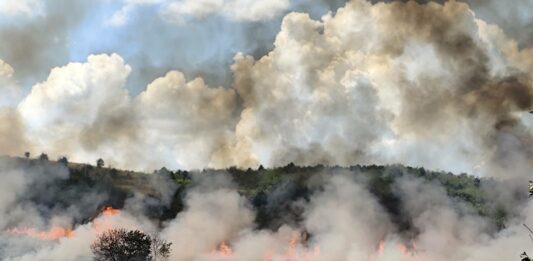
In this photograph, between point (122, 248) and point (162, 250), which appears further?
point (162, 250)

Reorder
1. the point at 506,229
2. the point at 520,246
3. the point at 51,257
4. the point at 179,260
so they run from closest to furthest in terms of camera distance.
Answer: the point at 520,246, the point at 506,229, the point at 51,257, the point at 179,260

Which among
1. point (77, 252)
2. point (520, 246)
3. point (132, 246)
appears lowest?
point (520, 246)

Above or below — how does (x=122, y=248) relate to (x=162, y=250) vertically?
below

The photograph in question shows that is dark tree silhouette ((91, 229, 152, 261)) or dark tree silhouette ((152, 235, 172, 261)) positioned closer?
dark tree silhouette ((91, 229, 152, 261))

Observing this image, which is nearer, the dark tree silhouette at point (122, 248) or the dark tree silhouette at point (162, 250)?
the dark tree silhouette at point (122, 248)

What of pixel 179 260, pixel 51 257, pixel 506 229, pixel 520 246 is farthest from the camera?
pixel 179 260

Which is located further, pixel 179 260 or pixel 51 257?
pixel 179 260

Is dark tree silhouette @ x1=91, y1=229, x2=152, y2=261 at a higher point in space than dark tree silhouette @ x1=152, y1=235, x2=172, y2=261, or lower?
lower

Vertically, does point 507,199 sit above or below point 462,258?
above

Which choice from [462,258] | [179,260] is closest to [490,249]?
[462,258]

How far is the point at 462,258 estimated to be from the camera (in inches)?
6757

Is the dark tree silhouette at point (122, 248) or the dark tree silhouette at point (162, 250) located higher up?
the dark tree silhouette at point (162, 250)

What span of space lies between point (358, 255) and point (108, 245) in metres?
83.3

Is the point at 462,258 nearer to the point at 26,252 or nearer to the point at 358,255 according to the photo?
the point at 358,255
